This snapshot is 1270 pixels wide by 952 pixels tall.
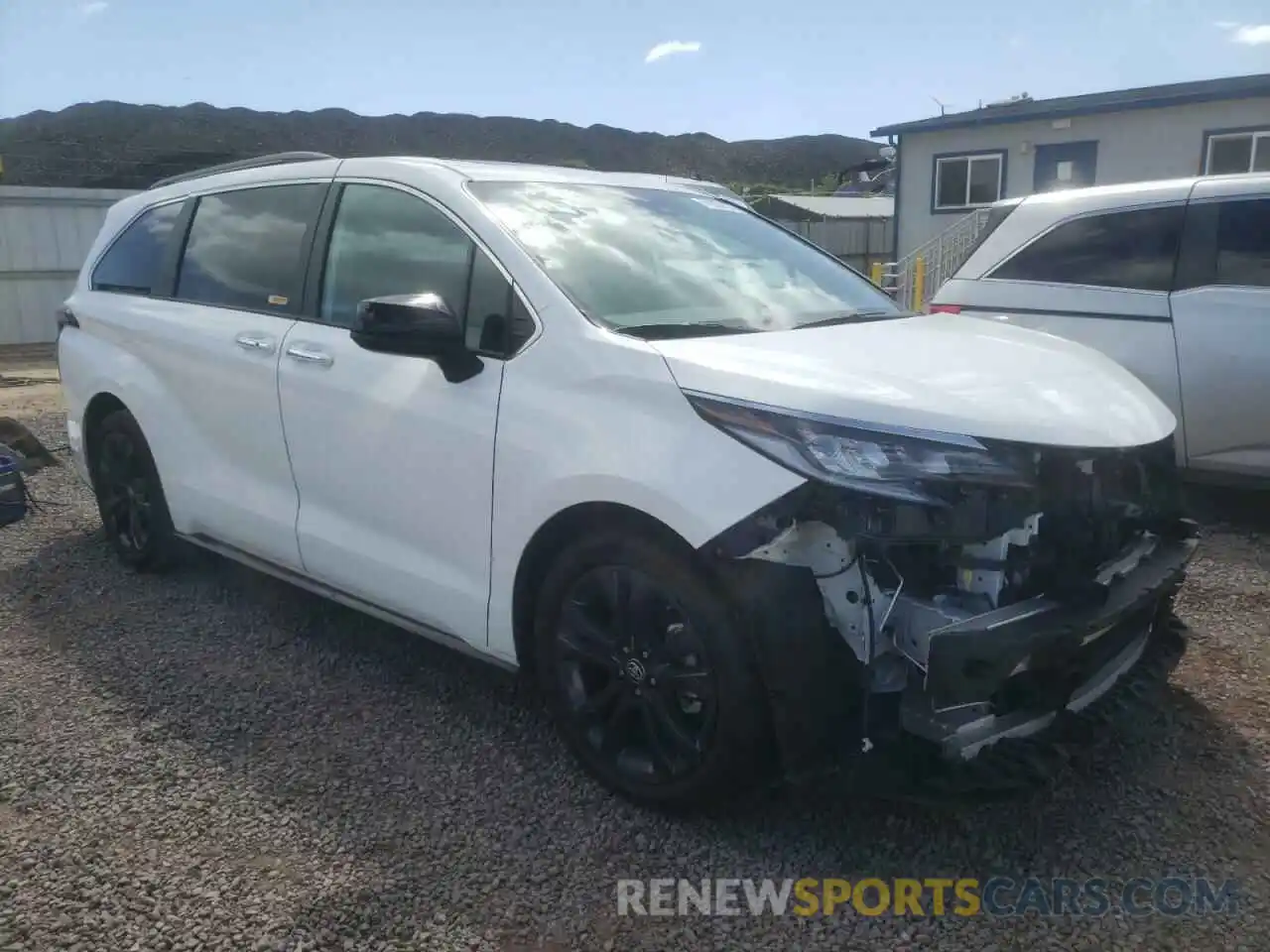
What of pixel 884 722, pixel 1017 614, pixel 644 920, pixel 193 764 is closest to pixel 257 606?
pixel 193 764

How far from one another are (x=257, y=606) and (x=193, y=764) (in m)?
1.43

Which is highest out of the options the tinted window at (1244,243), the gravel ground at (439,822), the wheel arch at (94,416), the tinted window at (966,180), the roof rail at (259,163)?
the tinted window at (966,180)

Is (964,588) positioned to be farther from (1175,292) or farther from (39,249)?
(39,249)

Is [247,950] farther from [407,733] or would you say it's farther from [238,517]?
[238,517]

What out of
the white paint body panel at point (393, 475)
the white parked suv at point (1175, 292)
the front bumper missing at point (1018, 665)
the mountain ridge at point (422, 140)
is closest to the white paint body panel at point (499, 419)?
the white paint body panel at point (393, 475)

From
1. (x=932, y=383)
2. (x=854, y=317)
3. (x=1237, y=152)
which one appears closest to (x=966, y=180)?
(x=1237, y=152)

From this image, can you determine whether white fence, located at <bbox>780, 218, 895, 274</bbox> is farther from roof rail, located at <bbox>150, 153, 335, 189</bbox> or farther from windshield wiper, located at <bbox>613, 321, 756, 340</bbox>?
windshield wiper, located at <bbox>613, 321, 756, 340</bbox>

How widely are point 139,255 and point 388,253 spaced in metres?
1.92

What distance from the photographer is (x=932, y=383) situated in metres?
2.69

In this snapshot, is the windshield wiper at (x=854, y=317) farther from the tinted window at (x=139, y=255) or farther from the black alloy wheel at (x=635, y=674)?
the tinted window at (x=139, y=255)

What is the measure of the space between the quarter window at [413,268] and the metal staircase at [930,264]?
13.4 metres

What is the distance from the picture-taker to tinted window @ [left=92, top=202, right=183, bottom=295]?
4.80 m

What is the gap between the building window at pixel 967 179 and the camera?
19781 millimetres

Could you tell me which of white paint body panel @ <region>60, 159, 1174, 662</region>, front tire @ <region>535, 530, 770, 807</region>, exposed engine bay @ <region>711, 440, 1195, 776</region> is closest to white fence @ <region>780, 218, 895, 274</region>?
white paint body panel @ <region>60, 159, 1174, 662</region>
